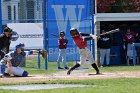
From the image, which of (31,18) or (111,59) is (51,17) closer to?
(31,18)

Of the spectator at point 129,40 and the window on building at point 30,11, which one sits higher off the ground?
the window on building at point 30,11

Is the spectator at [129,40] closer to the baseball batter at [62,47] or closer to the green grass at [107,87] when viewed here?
the baseball batter at [62,47]

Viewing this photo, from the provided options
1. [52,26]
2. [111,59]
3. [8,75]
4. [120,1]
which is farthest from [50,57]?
[120,1]

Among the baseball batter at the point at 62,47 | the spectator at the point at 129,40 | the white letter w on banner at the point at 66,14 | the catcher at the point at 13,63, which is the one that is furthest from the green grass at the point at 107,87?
the spectator at the point at 129,40

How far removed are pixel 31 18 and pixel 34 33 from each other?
60.4 inches

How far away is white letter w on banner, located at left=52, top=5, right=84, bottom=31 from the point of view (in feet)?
76.2

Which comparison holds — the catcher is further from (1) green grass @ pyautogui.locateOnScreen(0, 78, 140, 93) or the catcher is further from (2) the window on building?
(2) the window on building

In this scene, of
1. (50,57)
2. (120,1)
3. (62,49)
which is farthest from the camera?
(120,1)

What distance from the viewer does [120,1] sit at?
38031 millimetres

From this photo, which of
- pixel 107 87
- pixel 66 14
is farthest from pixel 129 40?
pixel 107 87

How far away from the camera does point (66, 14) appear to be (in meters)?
23.5

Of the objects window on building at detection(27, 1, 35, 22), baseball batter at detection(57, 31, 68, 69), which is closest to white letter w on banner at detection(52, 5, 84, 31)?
window on building at detection(27, 1, 35, 22)

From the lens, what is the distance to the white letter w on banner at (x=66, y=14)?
23234 mm

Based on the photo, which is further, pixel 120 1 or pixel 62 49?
pixel 120 1
